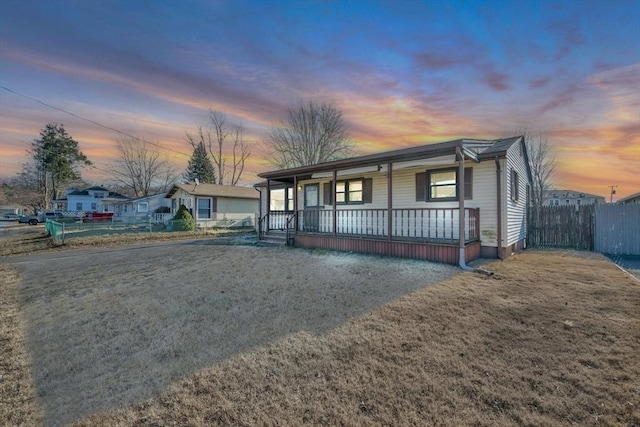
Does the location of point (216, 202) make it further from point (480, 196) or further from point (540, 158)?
point (540, 158)

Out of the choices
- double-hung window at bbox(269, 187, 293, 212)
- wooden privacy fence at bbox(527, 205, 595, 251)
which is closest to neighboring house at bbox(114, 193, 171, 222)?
double-hung window at bbox(269, 187, 293, 212)

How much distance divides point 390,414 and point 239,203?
83.1ft

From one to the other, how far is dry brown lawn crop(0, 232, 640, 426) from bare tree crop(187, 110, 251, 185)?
35.7m

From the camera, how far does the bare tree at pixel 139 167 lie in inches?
1642

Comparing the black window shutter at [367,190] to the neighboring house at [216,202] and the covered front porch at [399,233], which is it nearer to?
the covered front porch at [399,233]

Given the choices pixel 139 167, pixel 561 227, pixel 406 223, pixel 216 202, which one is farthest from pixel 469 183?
pixel 139 167

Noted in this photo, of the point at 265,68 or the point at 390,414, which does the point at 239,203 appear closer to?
the point at 265,68

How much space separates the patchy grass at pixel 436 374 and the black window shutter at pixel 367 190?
6.92 metres

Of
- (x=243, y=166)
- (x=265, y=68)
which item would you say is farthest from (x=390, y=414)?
(x=243, y=166)

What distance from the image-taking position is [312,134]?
92.9 feet

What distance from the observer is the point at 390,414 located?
236cm

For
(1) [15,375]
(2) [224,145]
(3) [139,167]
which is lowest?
Result: (1) [15,375]

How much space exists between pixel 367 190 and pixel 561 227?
29.7ft

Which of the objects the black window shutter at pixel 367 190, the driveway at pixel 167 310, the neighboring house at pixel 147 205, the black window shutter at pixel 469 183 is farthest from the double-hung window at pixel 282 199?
the neighboring house at pixel 147 205
